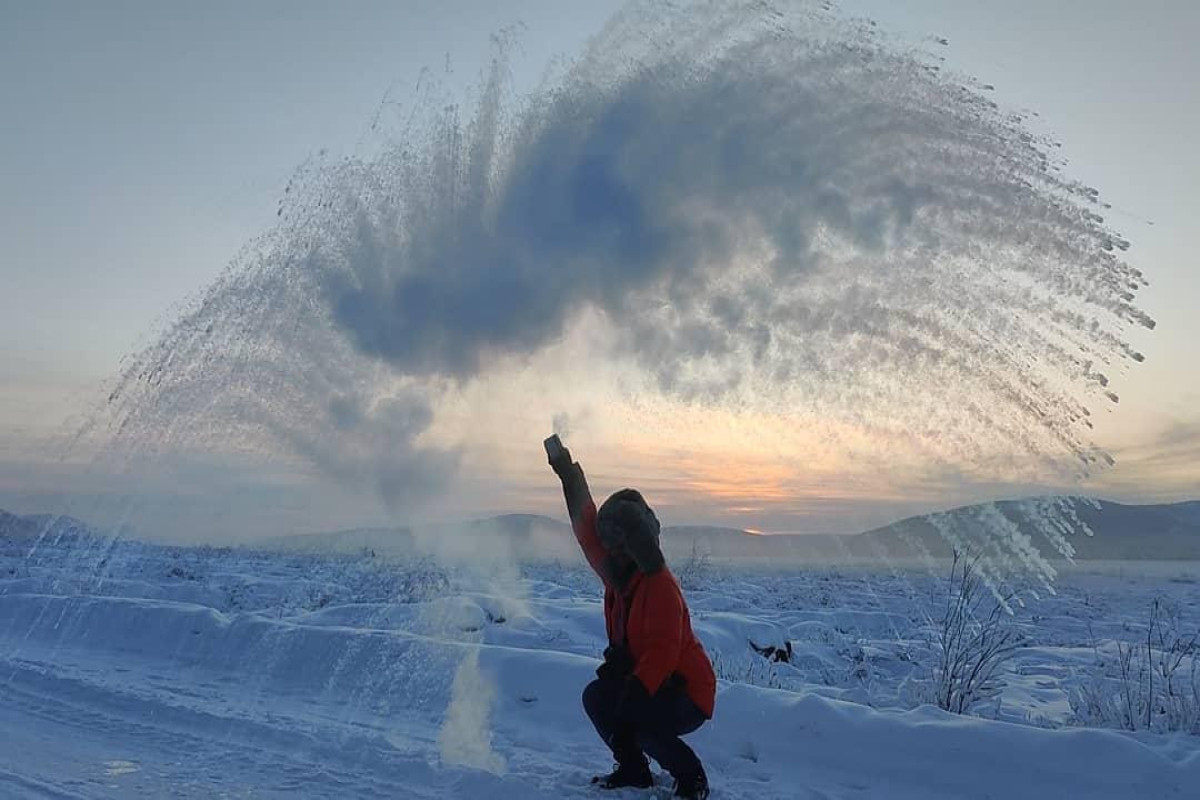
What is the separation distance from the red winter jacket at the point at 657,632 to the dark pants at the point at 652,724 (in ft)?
0.31

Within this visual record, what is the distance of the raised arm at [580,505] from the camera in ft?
15.9

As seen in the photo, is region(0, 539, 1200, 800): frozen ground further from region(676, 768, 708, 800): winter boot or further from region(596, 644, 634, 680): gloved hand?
region(596, 644, 634, 680): gloved hand

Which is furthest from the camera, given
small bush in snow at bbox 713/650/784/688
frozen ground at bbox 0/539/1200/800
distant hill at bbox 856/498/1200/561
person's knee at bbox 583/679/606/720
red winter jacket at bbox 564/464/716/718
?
distant hill at bbox 856/498/1200/561

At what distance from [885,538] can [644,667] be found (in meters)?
146

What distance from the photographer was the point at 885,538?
140750 mm

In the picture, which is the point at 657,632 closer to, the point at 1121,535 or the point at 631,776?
the point at 631,776

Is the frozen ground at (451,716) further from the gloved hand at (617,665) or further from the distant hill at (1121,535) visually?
the distant hill at (1121,535)

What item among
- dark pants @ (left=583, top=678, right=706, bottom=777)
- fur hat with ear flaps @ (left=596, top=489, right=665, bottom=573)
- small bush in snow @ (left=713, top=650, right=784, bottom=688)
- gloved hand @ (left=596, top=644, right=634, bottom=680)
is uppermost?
fur hat with ear flaps @ (left=596, top=489, right=665, bottom=573)

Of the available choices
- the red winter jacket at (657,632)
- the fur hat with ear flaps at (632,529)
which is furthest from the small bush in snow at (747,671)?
the fur hat with ear flaps at (632,529)

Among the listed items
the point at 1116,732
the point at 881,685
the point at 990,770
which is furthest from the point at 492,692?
the point at 881,685

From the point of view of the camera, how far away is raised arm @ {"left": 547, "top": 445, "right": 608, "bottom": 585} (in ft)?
15.9

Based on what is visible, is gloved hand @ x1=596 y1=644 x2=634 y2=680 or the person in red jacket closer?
the person in red jacket

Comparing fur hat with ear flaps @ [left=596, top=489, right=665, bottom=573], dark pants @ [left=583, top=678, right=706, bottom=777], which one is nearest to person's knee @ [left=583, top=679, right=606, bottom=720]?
dark pants @ [left=583, top=678, right=706, bottom=777]

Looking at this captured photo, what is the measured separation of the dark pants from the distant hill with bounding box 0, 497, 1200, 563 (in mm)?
3088
